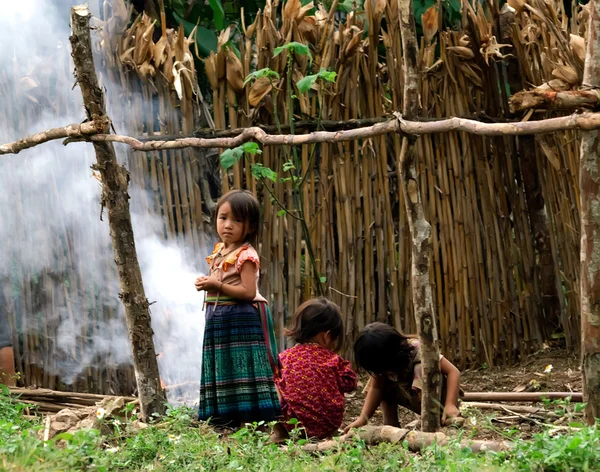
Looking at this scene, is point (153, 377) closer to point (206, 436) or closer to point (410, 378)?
point (206, 436)

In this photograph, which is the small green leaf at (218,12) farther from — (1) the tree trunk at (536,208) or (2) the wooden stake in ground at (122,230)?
(2) the wooden stake in ground at (122,230)

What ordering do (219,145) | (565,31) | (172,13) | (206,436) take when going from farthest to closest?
1. (172,13)
2. (565,31)
3. (219,145)
4. (206,436)

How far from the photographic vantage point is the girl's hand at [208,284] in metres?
4.18

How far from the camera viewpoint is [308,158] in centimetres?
536

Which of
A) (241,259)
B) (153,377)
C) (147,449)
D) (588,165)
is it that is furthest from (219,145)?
(588,165)

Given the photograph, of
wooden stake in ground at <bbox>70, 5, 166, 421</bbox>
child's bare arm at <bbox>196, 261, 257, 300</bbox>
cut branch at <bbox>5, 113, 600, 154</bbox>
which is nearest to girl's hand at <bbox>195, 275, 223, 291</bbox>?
child's bare arm at <bbox>196, 261, 257, 300</bbox>

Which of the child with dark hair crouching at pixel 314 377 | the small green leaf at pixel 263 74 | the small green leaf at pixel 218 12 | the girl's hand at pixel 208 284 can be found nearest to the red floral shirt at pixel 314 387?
the child with dark hair crouching at pixel 314 377

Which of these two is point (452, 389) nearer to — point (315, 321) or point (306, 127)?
point (315, 321)

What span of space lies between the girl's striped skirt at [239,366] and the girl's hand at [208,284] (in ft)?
0.60

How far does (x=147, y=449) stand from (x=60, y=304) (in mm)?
2264

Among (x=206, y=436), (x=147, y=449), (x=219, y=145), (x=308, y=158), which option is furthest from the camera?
(x=308, y=158)

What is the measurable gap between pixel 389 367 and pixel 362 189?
1428 millimetres

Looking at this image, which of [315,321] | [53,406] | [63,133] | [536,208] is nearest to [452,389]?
[315,321]

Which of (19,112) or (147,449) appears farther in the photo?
(19,112)
